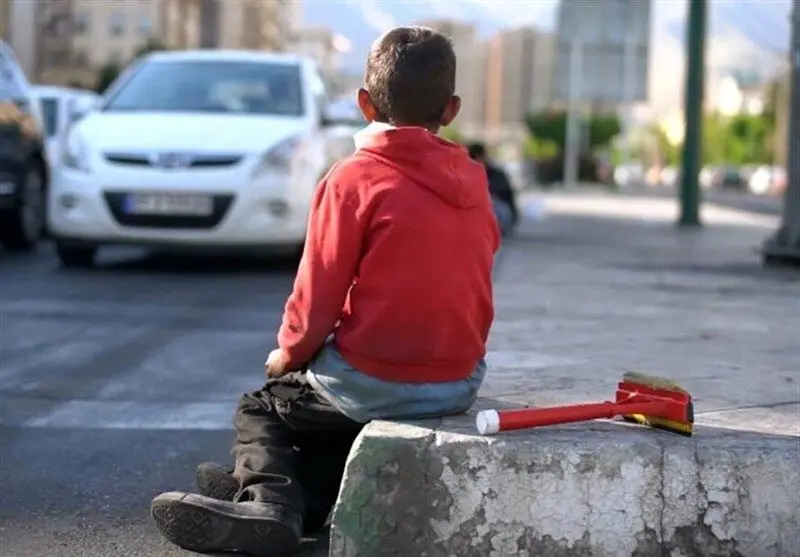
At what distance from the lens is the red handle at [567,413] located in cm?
305

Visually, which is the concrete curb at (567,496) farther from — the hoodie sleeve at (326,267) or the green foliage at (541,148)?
the green foliage at (541,148)

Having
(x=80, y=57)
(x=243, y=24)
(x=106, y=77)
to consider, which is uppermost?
(x=243, y=24)

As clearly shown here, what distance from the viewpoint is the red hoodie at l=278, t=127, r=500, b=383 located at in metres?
3.16

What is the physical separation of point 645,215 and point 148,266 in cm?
1177

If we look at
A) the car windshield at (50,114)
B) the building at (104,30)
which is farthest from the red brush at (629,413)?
the building at (104,30)

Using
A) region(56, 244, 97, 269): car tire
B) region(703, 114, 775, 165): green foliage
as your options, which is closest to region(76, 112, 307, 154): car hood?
region(56, 244, 97, 269): car tire

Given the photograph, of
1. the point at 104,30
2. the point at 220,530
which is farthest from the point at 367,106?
the point at 104,30

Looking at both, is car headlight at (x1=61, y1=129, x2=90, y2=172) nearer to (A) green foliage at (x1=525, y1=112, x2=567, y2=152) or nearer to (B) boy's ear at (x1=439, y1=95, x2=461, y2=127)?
(B) boy's ear at (x1=439, y1=95, x2=461, y2=127)

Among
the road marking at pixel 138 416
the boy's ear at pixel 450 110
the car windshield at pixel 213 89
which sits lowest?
the road marking at pixel 138 416

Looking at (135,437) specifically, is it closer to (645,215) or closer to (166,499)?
(166,499)

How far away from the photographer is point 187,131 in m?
9.05

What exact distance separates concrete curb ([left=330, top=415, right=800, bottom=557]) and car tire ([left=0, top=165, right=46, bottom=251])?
27.2ft

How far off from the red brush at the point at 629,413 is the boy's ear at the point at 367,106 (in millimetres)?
787

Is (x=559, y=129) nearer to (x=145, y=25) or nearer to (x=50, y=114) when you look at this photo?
(x=145, y=25)
